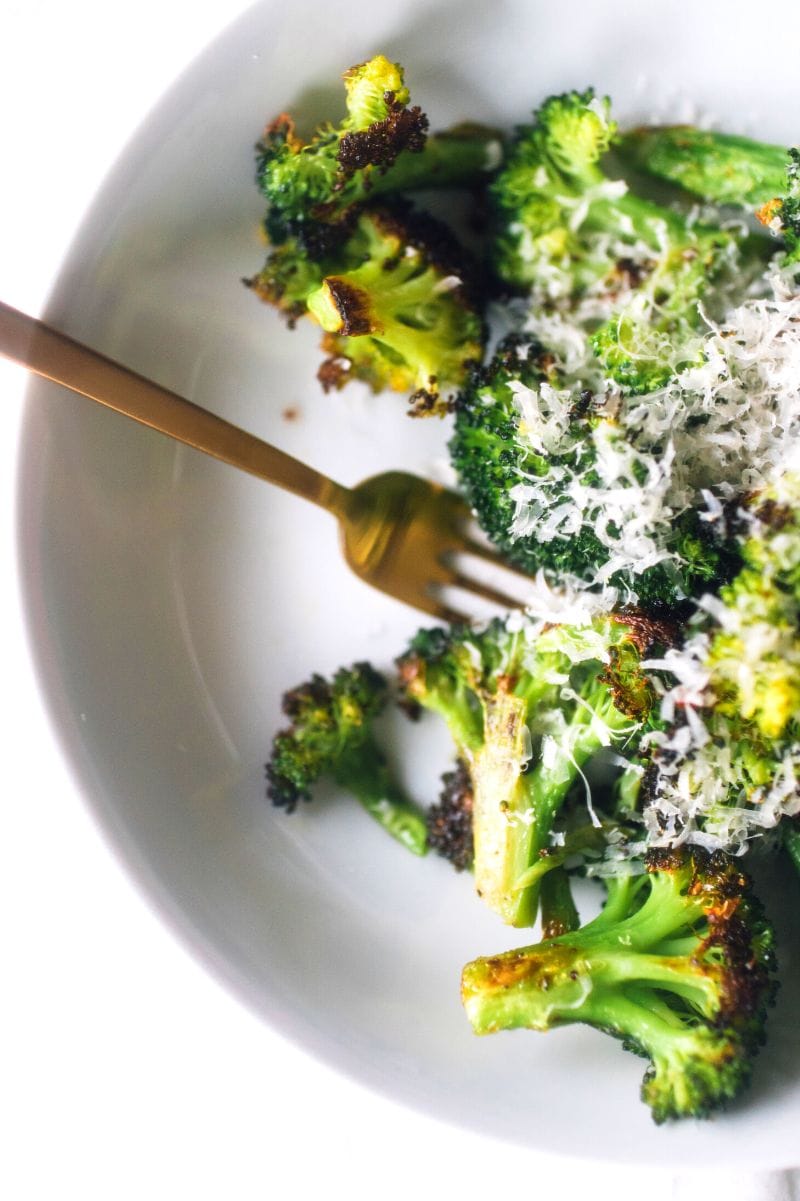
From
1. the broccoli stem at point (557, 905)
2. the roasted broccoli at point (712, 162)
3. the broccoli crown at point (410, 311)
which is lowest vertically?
the broccoli stem at point (557, 905)

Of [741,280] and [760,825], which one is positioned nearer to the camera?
[760,825]

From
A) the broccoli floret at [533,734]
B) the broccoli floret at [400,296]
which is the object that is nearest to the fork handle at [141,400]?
the broccoli floret at [400,296]

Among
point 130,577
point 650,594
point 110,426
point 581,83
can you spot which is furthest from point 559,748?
point 581,83

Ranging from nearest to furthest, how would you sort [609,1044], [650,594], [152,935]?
1. [650,594]
2. [609,1044]
3. [152,935]

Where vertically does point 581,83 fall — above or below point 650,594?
above

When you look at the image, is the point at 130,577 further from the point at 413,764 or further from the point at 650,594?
the point at 650,594

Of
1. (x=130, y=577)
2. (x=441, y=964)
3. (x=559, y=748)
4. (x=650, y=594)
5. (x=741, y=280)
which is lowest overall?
(x=441, y=964)

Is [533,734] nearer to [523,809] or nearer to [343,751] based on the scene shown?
[523,809]

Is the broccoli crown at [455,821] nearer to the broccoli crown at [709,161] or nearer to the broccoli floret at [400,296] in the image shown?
the broccoli floret at [400,296]
